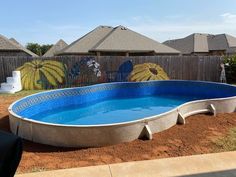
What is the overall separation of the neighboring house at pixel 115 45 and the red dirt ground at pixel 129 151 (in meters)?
18.6

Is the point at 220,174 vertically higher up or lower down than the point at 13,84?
lower down

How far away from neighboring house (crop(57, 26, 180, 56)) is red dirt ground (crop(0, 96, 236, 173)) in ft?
61.0

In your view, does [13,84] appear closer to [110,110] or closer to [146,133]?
[110,110]

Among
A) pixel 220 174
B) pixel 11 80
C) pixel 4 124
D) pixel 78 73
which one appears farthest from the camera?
pixel 78 73

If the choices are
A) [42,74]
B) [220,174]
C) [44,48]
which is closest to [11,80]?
[42,74]

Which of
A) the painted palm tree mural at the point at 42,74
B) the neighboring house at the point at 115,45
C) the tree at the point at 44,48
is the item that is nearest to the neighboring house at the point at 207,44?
the neighboring house at the point at 115,45

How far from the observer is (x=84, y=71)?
55.8 ft

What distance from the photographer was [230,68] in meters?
18.1

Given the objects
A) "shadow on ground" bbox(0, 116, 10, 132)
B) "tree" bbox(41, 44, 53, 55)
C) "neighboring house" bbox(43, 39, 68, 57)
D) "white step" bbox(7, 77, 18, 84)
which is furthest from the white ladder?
"tree" bbox(41, 44, 53, 55)

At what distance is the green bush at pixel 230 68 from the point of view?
58.7 feet

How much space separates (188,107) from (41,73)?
10.5m

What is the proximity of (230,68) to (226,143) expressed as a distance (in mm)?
13467

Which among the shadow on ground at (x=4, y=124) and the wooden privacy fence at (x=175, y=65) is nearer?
the shadow on ground at (x=4, y=124)

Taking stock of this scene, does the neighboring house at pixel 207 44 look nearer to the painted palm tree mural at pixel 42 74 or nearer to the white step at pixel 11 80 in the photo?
the painted palm tree mural at pixel 42 74
